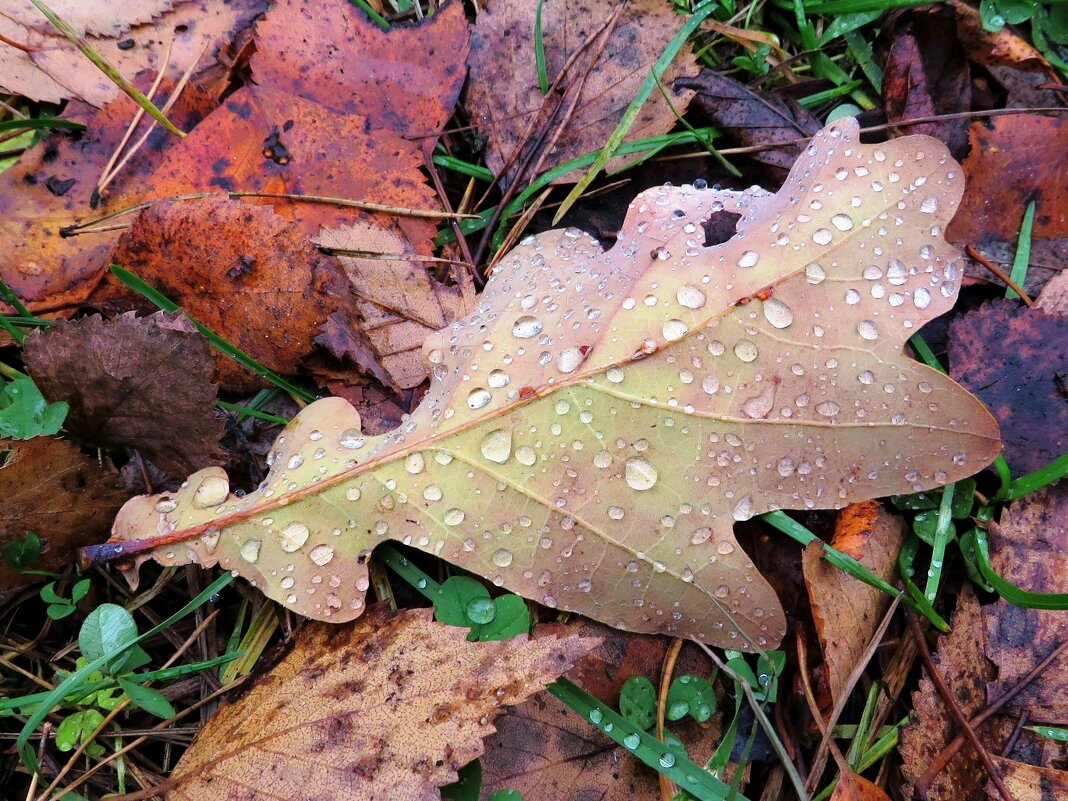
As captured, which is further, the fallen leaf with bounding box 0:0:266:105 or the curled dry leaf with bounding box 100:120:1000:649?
the fallen leaf with bounding box 0:0:266:105

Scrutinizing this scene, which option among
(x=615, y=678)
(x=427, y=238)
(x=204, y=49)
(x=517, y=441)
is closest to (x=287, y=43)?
(x=204, y=49)

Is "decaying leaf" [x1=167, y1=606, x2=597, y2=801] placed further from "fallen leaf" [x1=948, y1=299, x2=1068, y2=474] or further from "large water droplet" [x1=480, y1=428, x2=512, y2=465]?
"fallen leaf" [x1=948, y1=299, x2=1068, y2=474]

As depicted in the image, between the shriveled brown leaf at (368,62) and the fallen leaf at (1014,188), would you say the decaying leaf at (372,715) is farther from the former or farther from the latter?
the fallen leaf at (1014,188)

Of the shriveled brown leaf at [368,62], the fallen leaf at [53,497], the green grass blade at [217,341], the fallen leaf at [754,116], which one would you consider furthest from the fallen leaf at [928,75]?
the fallen leaf at [53,497]

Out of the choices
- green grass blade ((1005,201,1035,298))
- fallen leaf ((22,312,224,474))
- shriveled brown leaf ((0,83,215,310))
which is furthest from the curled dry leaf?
shriveled brown leaf ((0,83,215,310))

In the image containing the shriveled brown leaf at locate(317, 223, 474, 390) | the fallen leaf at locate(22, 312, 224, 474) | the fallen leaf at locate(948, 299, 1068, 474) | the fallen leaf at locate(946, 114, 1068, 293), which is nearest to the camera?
the fallen leaf at locate(22, 312, 224, 474)

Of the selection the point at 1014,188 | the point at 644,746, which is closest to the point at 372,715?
the point at 644,746
